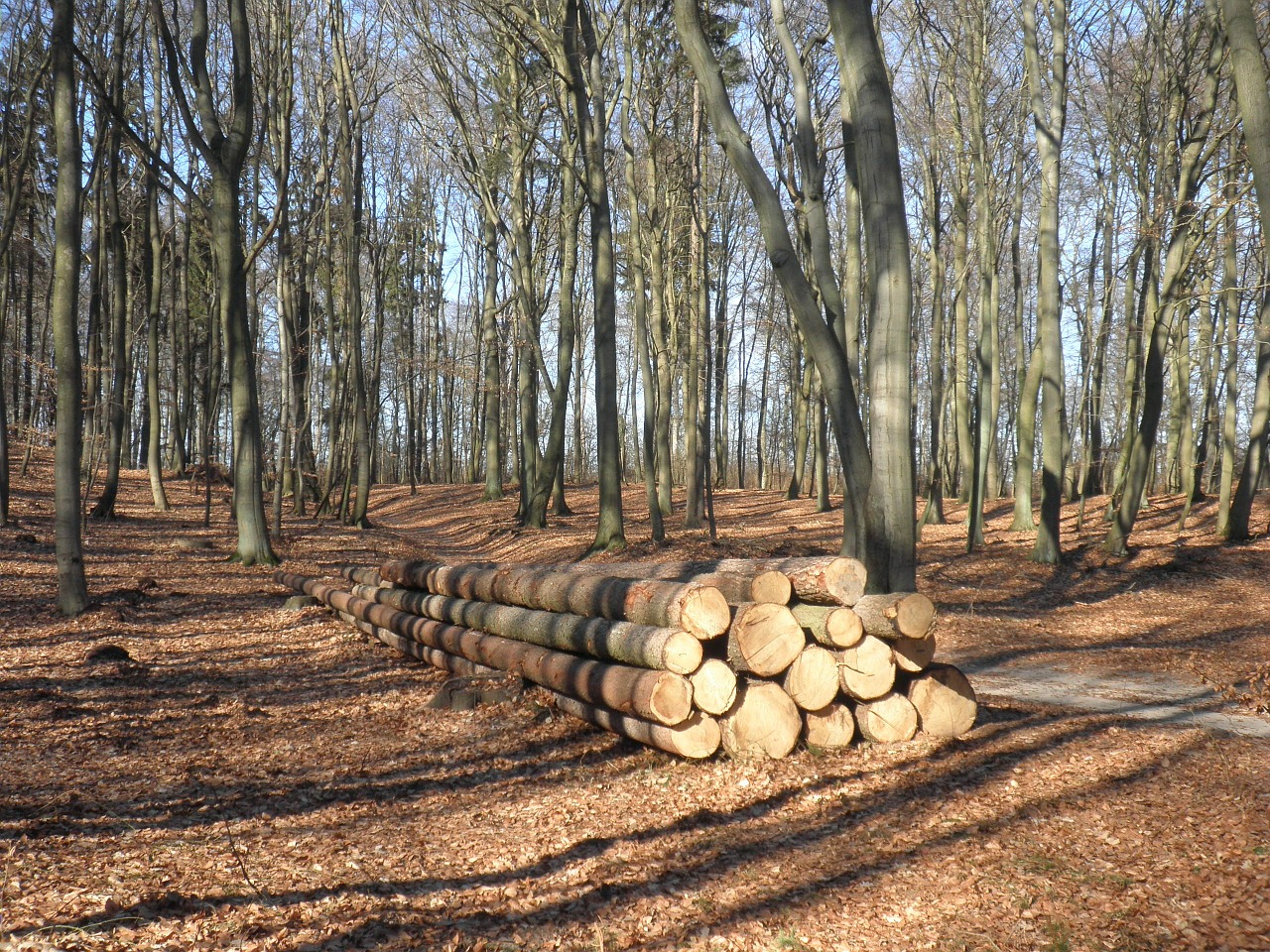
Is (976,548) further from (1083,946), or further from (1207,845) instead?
(1083,946)

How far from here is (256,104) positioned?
1845 cm

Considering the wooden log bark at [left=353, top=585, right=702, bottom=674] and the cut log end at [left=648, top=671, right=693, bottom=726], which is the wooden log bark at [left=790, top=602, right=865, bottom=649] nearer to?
the wooden log bark at [left=353, top=585, right=702, bottom=674]

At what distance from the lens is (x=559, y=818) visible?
4703mm

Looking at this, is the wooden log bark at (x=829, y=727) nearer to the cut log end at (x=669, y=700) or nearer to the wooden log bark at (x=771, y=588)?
the wooden log bark at (x=771, y=588)

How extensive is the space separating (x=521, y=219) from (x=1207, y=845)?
17.1m

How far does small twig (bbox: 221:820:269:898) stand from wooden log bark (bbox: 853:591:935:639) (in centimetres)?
363

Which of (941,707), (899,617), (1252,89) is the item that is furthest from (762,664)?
(1252,89)

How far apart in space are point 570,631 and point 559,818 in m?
1.86

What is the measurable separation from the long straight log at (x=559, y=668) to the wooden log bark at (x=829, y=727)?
2.79 feet

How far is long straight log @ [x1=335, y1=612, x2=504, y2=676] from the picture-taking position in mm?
7730

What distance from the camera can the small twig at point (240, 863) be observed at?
366cm

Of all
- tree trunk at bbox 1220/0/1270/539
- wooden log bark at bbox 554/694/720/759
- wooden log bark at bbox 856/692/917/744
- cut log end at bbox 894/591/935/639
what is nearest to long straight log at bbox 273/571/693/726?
wooden log bark at bbox 554/694/720/759

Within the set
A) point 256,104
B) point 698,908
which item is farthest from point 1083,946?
point 256,104

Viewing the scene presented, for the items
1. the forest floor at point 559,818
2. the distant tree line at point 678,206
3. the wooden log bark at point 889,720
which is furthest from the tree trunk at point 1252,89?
the wooden log bark at point 889,720
